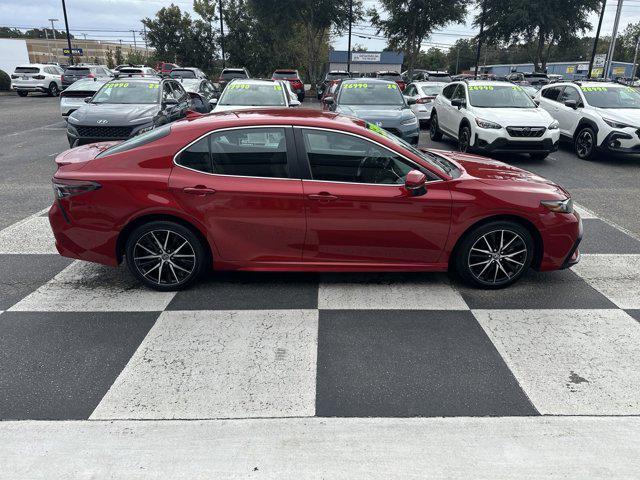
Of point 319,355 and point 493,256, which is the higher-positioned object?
point 493,256

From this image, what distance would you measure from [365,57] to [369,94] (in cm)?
4244

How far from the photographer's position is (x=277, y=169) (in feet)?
14.1

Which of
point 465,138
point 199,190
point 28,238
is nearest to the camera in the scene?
point 199,190

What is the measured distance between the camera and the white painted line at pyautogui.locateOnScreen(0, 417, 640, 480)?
2.51 m

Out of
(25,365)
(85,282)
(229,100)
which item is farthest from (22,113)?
(25,365)

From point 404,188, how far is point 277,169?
1.10 meters

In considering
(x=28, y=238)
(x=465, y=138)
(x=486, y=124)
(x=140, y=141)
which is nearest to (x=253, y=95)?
(x=465, y=138)

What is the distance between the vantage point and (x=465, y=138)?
1137cm

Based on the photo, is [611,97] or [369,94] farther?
[369,94]

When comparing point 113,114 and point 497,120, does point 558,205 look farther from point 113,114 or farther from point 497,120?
point 113,114

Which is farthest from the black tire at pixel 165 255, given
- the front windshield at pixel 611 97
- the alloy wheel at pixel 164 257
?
the front windshield at pixel 611 97

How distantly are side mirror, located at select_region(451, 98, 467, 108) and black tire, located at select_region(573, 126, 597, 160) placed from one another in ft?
9.12

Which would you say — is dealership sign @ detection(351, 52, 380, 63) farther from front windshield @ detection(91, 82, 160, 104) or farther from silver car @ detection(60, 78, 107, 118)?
front windshield @ detection(91, 82, 160, 104)

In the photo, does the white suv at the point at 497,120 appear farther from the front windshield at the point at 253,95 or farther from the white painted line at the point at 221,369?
the white painted line at the point at 221,369
